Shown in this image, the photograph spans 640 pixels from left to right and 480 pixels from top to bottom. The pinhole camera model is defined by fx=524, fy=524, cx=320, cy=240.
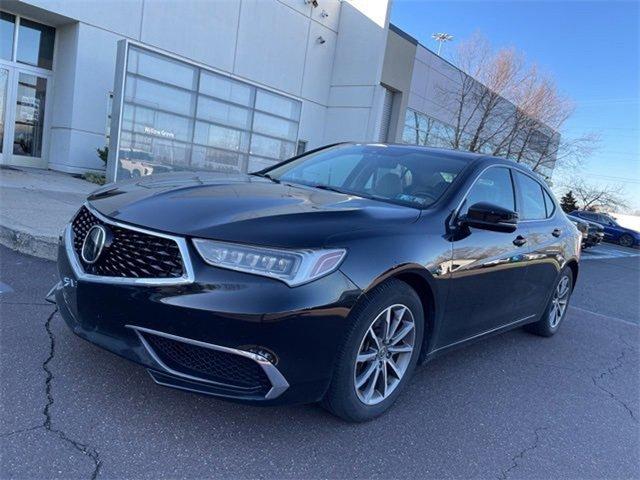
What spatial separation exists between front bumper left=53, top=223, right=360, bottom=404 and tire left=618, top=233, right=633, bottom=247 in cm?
3704

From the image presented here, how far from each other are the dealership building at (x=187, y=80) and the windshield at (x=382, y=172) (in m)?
8.86

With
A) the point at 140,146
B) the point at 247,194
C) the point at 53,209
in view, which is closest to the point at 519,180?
the point at 247,194

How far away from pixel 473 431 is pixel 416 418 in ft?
1.13

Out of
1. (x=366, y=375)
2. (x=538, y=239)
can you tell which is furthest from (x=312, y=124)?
(x=366, y=375)

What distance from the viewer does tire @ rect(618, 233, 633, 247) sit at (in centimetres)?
3384

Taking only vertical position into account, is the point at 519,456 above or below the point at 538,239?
below

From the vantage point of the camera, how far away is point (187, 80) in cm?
1395

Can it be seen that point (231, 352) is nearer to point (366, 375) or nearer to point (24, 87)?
point (366, 375)

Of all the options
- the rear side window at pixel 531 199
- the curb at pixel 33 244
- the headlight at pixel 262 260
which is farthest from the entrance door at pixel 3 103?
the headlight at pixel 262 260

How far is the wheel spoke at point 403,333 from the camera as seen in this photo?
3031 millimetres

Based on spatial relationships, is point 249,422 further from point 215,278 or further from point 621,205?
point 621,205

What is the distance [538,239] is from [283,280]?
2.96 metres

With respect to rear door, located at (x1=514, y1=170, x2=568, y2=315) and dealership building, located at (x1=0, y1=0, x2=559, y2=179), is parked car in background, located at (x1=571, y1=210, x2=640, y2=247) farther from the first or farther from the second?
rear door, located at (x1=514, y1=170, x2=568, y2=315)

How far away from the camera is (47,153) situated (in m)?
13.6
